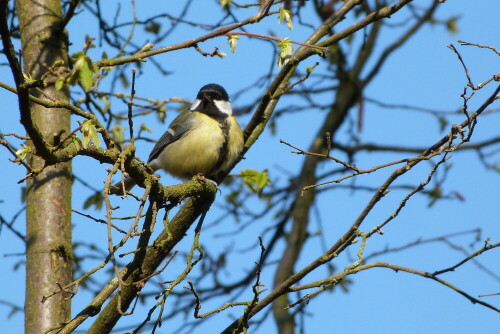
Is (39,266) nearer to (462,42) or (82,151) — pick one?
(82,151)

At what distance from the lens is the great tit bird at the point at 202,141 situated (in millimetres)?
4754

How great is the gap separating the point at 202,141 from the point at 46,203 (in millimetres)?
1440

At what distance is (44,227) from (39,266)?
0.21 metres

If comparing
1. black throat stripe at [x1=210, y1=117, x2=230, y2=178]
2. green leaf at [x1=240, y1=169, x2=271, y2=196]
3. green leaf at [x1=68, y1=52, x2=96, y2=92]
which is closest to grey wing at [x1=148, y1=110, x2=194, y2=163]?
black throat stripe at [x1=210, y1=117, x2=230, y2=178]

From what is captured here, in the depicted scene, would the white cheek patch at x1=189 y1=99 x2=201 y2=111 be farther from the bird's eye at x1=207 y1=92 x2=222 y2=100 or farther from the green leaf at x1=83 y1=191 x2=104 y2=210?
the green leaf at x1=83 y1=191 x2=104 y2=210

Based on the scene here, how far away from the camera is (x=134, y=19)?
494 centimetres

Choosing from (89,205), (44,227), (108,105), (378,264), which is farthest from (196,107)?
(378,264)

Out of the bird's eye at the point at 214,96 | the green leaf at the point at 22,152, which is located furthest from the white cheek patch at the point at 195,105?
the green leaf at the point at 22,152

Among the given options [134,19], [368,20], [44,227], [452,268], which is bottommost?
[452,268]

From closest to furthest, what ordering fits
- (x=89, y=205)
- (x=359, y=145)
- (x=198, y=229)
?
(x=198, y=229), (x=89, y=205), (x=359, y=145)

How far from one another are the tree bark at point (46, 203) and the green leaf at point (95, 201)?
711mm

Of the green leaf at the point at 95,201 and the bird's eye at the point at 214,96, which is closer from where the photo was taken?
the green leaf at the point at 95,201

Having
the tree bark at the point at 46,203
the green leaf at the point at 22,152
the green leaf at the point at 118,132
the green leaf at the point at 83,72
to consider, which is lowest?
the green leaf at the point at 83,72

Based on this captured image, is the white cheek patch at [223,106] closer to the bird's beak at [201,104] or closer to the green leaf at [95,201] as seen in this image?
the bird's beak at [201,104]
